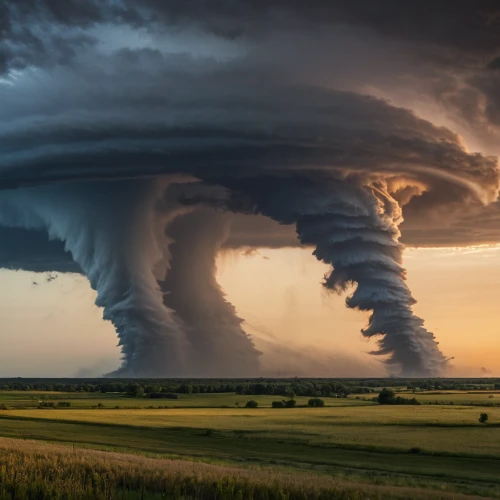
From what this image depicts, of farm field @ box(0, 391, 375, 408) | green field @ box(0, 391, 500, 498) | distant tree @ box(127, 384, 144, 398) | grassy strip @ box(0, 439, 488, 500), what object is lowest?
grassy strip @ box(0, 439, 488, 500)

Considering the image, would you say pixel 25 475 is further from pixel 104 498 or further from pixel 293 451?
pixel 293 451

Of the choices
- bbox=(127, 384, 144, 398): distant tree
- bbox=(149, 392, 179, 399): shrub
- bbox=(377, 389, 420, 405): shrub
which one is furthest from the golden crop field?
bbox=(127, 384, 144, 398): distant tree

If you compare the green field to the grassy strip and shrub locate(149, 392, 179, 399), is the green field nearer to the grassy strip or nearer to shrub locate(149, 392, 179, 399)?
the grassy strip

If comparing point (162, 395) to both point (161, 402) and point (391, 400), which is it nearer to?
point (161, 402)

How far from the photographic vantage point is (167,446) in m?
48.6

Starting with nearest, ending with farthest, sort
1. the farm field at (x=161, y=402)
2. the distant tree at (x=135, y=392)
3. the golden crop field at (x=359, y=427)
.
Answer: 1. the golden crop field at (x=359, y=427)
2. the farm field at (x=161, y=402)
3. the distant tree at (x=135, y=392)

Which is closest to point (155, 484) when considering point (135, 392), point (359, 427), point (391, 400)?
point (359, 427)

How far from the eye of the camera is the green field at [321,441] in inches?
1421

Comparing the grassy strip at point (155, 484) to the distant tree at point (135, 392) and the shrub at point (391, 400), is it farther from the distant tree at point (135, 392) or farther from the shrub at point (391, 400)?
the distant tree at point (135, 392)

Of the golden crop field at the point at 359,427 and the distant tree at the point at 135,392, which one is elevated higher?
the distant tree at the point at 135,392

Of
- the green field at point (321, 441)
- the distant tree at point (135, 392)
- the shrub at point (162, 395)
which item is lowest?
the green field at point (321, 441)

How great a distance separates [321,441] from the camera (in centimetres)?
5162

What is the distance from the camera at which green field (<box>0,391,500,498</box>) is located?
118 feet

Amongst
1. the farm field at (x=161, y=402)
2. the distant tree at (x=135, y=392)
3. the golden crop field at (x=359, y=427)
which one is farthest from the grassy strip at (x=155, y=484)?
the distant tree at (x=135, y=392)
